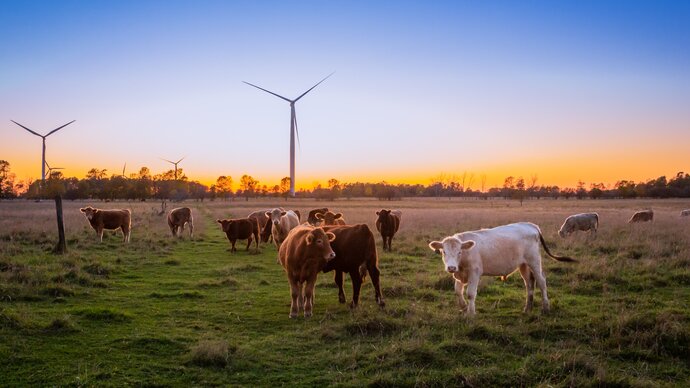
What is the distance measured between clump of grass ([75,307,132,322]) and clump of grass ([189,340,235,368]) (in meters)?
2.84

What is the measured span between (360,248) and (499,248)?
9.14 feet

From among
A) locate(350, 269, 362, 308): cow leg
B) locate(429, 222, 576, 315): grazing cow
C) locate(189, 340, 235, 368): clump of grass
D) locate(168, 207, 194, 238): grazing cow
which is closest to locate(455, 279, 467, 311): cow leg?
locate(429, 222, 576, 315): grazing cow

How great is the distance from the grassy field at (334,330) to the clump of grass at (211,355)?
0.06 feet

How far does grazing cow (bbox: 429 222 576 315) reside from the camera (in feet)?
31.1

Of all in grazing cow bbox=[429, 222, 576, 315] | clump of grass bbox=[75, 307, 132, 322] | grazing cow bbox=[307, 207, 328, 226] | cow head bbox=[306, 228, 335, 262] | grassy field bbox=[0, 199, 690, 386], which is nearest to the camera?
grassy field bbox=[0, 199, 690, 386]

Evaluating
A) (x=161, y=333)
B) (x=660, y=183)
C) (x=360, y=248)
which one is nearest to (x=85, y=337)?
(x=161, y=333)

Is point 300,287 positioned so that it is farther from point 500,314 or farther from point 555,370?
point 555,370

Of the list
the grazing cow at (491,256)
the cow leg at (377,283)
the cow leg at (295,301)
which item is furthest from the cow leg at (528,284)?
the cow leg at (295,301)

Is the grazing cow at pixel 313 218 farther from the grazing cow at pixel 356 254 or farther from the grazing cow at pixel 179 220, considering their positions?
the grazing cow at pixel 356 254

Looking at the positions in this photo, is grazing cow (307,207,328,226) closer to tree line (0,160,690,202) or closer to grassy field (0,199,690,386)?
grassy field (0,199,690,386)

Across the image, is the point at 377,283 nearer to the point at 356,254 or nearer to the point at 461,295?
the point at 356,254

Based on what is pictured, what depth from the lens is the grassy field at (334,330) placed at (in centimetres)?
643

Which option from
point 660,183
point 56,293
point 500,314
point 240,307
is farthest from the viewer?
point 660,183

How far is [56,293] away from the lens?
11227mm
